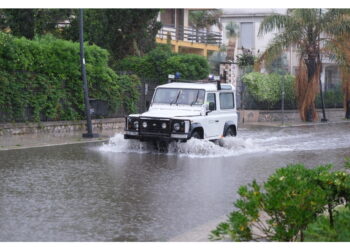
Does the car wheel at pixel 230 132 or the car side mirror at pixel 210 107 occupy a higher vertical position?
the car side mirror at pixel 210 107

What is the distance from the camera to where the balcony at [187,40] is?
46166 mm

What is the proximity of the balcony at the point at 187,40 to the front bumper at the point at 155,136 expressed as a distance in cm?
2580

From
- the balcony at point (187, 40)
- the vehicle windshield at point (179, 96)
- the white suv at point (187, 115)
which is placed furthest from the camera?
the balcony at point (187, 40)

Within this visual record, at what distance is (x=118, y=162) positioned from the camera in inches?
650

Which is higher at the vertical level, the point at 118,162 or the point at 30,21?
the point at 30,21

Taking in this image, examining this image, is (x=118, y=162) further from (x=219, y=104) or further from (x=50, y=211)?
(x=50, y=211)

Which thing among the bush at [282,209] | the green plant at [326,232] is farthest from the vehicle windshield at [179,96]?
the green plant at [326,232]

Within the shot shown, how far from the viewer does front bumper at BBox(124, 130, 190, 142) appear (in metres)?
18.2

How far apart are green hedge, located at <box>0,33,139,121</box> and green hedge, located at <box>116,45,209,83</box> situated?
14.2 ft

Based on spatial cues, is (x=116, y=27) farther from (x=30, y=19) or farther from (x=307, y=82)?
(x=307, y=82)

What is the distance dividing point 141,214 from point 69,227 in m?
1.37

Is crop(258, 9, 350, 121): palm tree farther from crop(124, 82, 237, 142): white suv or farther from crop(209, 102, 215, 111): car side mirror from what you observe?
crop(209, 102, 215, 111): car side mirror

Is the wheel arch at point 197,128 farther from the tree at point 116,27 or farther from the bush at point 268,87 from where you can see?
the bush at point 268,87

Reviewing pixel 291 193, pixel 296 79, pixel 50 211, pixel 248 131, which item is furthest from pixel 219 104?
pixel 296 79
